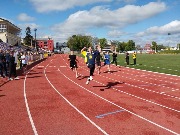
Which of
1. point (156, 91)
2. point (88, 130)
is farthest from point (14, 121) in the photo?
point (156, 91)

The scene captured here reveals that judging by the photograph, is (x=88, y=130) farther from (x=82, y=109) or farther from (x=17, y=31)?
(x=17, y=31)

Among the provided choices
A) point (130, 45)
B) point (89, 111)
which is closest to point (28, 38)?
point (130, 45)

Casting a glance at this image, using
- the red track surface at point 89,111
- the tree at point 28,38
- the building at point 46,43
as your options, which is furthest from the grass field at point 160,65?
the building at point 46,43

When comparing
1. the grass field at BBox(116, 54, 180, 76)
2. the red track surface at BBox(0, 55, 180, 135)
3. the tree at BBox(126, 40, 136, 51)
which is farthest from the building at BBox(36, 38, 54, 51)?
the red track surface at BBox(0, 55, 180, 135)

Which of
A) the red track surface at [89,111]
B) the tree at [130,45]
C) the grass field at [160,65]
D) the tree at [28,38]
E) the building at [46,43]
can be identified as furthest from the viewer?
the building at [46,43]

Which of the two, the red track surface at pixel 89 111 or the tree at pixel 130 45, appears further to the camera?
the tree at pixel 130 45

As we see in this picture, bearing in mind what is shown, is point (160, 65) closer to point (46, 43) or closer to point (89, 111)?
point (89, 111)

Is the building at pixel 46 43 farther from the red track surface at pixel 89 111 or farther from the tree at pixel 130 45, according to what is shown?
the red track surface at pixel 89 111

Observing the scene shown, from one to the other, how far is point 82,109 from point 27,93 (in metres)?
4.26

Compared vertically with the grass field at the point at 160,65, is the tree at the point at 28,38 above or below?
above

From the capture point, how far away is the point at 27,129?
7.52 meters

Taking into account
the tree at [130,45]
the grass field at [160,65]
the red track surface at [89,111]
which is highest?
the tree at [130,45]

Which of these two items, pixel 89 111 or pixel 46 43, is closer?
pixel 89 111

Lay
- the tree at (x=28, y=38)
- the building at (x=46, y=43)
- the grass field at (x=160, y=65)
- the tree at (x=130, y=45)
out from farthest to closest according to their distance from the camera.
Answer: the building at (x=46, y=43), the tree at (x=130, y=45), the tree at (x=28, y=38), the grass field at (x=160, y=65)
